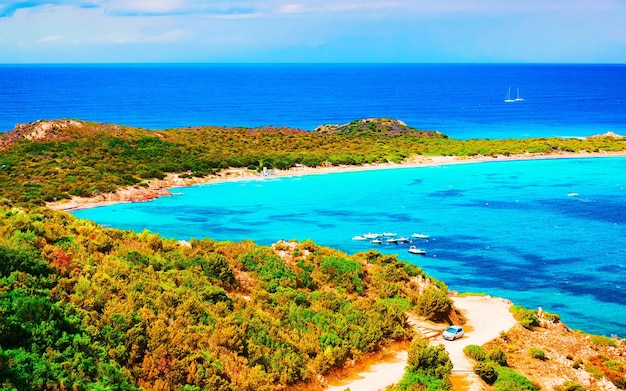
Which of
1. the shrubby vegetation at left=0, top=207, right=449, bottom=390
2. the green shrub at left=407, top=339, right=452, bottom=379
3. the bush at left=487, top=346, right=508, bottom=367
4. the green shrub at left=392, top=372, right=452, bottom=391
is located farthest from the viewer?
the bush at left=487, top=346, right=508, bottom=367

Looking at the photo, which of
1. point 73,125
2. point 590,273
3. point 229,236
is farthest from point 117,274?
point 73,125

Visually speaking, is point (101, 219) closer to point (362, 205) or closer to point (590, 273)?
point (362, 205)

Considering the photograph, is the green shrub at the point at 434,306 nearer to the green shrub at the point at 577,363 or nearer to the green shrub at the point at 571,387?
the green shrub at the point at 577,363

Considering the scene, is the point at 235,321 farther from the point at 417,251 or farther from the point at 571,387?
the point at 417,251

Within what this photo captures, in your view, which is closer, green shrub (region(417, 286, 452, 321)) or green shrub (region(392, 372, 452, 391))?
green shrub (region(392, 372, 452, 391))

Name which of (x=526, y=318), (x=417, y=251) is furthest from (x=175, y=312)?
(x=417, y=251)

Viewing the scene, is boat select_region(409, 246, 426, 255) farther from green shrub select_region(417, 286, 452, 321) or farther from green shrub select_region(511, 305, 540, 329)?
green shrub select_region(417, 286, 452, 321)

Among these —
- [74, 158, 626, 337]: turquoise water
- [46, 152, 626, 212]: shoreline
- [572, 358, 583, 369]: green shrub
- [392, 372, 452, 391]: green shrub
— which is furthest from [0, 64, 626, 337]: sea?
[392, 372, 452, 391]: green shrub
